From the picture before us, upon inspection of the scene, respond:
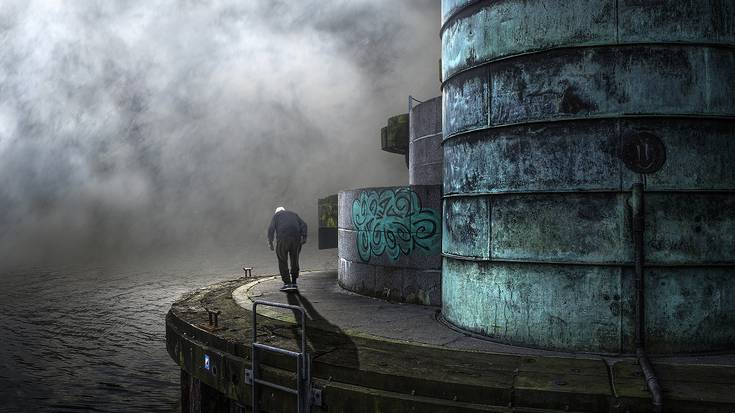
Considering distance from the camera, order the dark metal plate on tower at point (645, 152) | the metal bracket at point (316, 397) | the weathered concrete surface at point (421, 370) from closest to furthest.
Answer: the weathered concrete surface at point (421, 370) → the metal bracket at point (316, 397) → the dark metal plate on tower at point (645, 152)

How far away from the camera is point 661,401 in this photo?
430 cm

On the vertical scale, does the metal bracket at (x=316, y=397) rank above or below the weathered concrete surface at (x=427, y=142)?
below

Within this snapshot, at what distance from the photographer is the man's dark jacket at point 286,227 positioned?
36.0 feet

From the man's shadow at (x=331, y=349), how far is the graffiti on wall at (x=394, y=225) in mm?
2539

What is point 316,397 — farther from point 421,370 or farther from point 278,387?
point 421,370

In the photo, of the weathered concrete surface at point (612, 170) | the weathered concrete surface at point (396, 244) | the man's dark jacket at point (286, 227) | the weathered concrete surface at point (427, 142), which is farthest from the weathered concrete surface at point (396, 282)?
the weathered concrete surface at point (427, 142)

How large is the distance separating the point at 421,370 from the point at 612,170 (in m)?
3.32

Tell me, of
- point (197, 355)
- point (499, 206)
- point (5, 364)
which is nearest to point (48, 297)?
point (5, 364)

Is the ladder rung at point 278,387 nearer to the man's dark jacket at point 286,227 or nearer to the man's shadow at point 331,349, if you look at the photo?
the man's shadow at point 331,349

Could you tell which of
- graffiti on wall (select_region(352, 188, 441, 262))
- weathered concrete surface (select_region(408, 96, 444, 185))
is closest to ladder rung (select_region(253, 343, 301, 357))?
graffiti on wall (select_region(352, 188, 441, 262))

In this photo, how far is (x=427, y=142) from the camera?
1388 centimetres

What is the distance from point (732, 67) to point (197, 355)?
8.01m

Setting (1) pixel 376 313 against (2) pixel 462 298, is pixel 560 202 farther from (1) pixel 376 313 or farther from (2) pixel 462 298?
(1) pixel 376 313

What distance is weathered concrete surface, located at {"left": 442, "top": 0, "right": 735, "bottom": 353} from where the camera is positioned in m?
5.99
